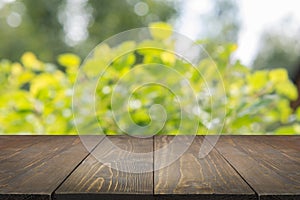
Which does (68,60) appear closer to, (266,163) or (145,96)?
(145,96)

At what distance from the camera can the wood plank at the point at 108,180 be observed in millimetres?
453

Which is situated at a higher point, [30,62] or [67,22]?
[67,22]

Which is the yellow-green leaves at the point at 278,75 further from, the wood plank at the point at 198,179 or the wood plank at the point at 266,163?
the wood plank at the point at 198,179

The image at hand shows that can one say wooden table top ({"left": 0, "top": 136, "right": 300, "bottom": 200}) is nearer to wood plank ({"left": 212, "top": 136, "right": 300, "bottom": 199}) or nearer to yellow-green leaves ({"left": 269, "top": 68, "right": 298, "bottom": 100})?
wood plank ({"left": 212, "top": 136, "right": 300, "bottom": 199})

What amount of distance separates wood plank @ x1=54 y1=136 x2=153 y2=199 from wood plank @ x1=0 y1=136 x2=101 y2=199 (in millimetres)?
17

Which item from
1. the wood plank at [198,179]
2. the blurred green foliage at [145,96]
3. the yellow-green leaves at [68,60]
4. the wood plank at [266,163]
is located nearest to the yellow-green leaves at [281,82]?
the blurred green foliage at [145,96]

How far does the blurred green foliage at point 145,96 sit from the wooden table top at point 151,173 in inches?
17.0

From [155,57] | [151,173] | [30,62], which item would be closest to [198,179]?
[151,173]

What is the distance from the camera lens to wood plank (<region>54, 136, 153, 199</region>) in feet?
1.49

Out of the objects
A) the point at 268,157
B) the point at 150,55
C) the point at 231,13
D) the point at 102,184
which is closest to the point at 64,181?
the point at 102,184

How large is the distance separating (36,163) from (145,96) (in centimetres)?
78

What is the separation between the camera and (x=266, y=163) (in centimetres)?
63

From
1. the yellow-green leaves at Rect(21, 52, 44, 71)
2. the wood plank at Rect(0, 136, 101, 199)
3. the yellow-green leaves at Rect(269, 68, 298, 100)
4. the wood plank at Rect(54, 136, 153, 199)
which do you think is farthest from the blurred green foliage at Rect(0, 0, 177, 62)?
the wood plank at Rect(54, 136, 153, 199)

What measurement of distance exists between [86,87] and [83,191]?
642 millimetres
